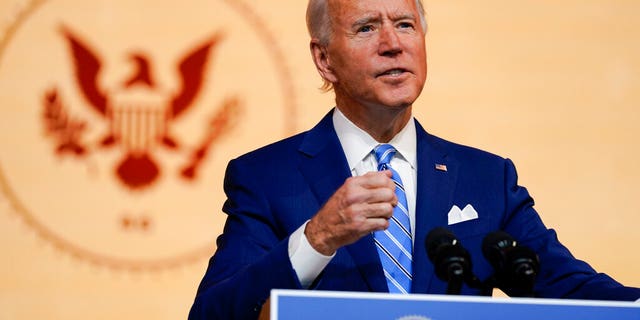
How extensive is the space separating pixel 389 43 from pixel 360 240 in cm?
51

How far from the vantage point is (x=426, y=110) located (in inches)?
152

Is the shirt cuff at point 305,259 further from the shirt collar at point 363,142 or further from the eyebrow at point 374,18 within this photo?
the eyebrow at point 374,18

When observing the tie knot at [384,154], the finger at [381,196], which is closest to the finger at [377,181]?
the finger at [381,196]

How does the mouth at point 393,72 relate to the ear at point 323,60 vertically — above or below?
→ below

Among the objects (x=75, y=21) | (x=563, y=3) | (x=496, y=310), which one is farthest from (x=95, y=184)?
(x=496, y=310)

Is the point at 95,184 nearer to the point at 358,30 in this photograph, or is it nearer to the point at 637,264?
the point at 358,30

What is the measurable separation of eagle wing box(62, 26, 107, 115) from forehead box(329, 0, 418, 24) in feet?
4.12

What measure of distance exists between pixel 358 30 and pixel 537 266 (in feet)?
3.15

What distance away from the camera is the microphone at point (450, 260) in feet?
6.35

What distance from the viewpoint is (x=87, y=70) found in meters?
3.69

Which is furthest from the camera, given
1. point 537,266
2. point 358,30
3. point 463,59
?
point 463,59

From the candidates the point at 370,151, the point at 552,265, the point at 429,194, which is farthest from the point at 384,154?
the point at 552,265

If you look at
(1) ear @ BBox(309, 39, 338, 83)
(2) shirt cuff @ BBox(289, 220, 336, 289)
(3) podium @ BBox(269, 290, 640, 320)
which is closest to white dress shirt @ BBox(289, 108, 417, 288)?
(1) ear @ BBox(309, 39, 338, 83)

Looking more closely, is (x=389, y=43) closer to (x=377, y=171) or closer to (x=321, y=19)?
(x=321, y=19)
